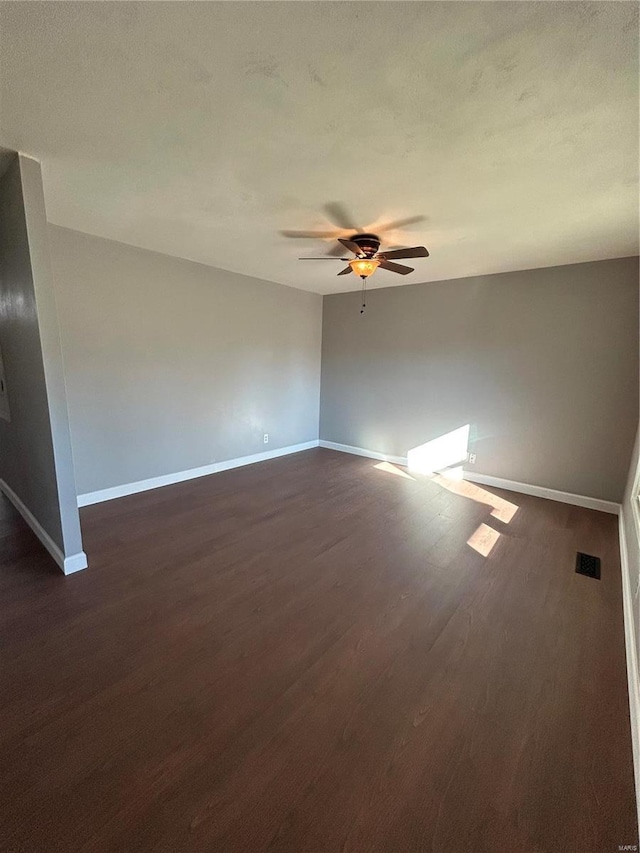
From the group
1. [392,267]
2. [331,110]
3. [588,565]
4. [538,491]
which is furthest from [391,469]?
[331,110]

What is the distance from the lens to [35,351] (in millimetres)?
2133

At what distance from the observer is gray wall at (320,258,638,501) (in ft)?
11.1

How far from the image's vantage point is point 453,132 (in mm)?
1562

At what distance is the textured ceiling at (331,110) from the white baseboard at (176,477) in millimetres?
2487

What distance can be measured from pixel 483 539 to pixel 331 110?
3092 mm

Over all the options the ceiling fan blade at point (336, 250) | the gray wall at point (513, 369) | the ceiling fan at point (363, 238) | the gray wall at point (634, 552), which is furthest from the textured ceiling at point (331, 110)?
the gray wall at point (634, 552)

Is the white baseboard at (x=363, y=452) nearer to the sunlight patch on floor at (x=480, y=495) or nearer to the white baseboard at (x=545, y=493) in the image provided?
the sunlight patch on floor at (x=480, y=495)

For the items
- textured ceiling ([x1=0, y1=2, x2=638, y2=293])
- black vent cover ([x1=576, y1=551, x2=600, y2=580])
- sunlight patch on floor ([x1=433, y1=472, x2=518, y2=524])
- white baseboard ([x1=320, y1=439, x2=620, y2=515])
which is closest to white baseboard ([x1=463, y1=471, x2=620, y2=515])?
white baseboard ([x1=320, y1=439, x2=620, y2=515])

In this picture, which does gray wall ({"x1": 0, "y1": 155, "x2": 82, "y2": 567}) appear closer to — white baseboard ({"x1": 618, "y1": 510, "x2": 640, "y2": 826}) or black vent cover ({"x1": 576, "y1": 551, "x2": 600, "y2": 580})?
white baseboard ({"x1": 618, "y1": 510, "x2": 640, "y2": 826})

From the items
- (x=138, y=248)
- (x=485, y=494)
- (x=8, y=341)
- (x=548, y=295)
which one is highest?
(x=138, y=248)

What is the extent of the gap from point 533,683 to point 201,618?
176cm

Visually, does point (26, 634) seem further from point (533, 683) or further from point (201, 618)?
point (533, 683)

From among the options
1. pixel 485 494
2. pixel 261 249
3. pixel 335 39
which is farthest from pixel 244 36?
pixel 485 494

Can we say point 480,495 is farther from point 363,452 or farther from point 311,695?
point 311,695
